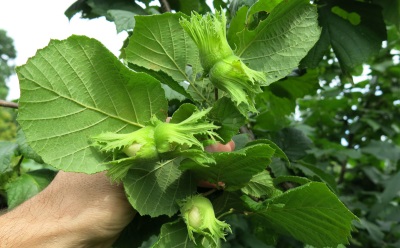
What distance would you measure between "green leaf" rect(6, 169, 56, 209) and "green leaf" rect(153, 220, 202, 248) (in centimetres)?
52

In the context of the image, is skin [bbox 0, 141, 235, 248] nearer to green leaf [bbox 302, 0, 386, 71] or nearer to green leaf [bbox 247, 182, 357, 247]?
green leaf [bbox 247, 182, 357, 247]

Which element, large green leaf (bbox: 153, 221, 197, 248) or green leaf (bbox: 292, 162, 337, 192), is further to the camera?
green leaf (bbox: 292, 162, 337, 192)

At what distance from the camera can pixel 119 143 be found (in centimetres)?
78

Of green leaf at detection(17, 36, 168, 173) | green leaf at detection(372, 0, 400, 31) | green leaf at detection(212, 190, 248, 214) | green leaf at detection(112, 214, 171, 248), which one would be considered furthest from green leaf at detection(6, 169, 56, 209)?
green leaf at detection(372, 0, 400, 31)

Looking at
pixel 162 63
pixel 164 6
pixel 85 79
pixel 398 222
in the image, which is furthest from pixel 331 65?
pixel 85 79

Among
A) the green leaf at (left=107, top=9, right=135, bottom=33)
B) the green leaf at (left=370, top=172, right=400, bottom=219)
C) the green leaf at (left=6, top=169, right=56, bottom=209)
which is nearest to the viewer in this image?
the green leaf at (left=6, top=169, right=56, bottom=209)

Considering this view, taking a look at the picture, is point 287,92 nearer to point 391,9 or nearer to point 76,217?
point 391,9

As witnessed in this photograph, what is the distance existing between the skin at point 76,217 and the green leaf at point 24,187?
178 millimetres

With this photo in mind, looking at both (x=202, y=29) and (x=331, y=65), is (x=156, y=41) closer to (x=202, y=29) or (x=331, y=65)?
(x=202, y=29)

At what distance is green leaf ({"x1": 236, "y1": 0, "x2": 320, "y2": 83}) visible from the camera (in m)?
0.94

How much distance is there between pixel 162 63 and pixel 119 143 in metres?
0.26

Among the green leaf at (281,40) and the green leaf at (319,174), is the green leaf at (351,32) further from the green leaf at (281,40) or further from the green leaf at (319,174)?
the green leaf at (281,40)

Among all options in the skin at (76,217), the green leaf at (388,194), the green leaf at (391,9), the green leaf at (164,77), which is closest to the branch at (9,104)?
the skin at (76,217)

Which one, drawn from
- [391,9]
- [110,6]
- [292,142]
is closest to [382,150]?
[292,142]
